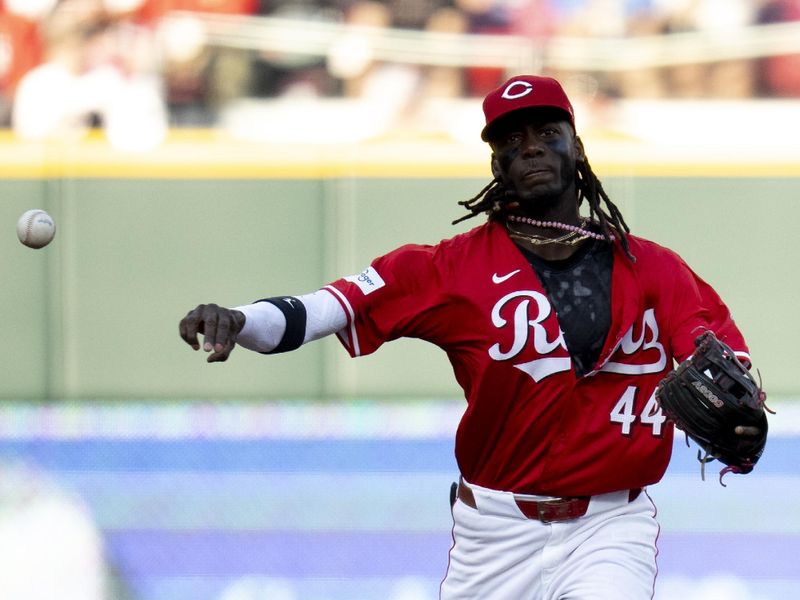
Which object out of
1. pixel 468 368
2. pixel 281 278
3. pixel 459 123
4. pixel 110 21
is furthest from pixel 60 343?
pixel 468 368

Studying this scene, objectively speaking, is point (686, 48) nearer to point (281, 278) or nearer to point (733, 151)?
point (733, 151)

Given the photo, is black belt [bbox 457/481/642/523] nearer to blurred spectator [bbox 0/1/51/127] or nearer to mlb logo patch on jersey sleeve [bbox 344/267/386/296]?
mlb logo patch on jersey sleeve [bbox 344/267/386/296]

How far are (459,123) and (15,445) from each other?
4.02 m

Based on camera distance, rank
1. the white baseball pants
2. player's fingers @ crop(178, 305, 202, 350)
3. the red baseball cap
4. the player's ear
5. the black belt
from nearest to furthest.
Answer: player's fingers @ crop(178, 305, 202, 350), the white baseball pants, the black belt, the red baseball cap, the player's ear

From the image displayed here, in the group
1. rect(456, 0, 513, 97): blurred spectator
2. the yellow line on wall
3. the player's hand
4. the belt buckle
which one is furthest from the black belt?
rect(456, 0, 513, 97): blurred spectator

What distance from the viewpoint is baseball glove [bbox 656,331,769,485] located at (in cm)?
370

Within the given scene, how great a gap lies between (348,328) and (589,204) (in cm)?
84

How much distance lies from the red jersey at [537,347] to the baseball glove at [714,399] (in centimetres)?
15

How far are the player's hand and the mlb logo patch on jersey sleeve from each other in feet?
1.70

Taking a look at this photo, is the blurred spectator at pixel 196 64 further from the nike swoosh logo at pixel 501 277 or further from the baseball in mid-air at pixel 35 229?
the nike swoosh logo at pixel 501 277

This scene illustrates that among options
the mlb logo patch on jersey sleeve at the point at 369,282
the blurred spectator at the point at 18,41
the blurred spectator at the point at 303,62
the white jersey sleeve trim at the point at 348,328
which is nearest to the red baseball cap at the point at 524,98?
the mlb logo patch on jersey sleeve at the point at 369,282

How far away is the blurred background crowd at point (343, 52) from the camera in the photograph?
1057cm

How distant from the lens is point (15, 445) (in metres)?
9.78

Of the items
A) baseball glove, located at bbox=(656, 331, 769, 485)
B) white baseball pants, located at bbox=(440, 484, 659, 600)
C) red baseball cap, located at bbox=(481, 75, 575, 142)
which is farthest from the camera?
red baseball cap, located at bbox=(481, 75, 575, 142)
